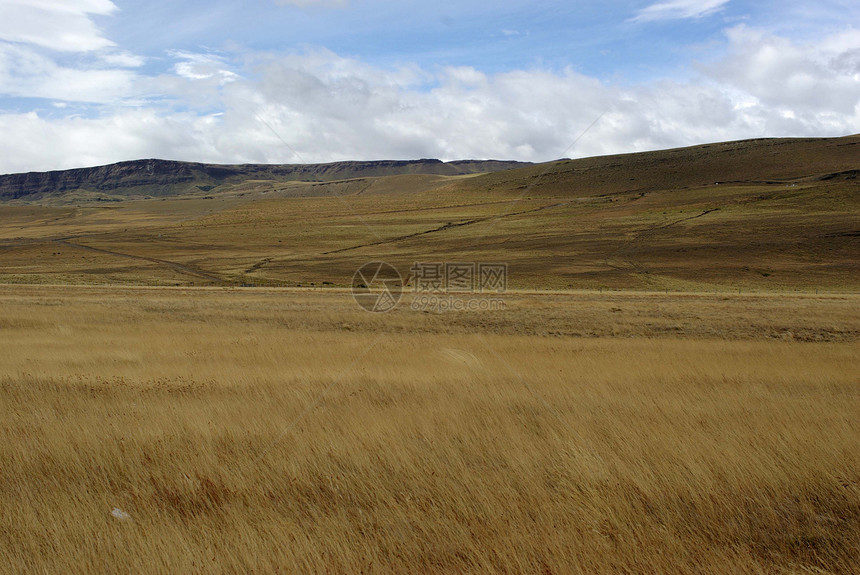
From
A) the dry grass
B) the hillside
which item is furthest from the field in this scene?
the hillside

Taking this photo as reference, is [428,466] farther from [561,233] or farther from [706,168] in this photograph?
[706,168]

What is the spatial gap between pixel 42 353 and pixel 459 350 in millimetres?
8824

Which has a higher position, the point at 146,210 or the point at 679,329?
the point at 146,210

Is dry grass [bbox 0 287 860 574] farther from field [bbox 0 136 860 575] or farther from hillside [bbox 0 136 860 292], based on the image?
hillside [bbox 0 136 860 292]

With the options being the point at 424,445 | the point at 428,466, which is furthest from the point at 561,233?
the point at 428,466

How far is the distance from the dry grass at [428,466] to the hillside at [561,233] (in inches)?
1344

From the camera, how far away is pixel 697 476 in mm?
5199

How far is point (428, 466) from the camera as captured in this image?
5.37 metres

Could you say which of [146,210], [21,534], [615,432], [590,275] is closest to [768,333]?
[615,432]

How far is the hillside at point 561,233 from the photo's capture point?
1908 inches

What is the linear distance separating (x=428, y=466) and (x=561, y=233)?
67.4 metres

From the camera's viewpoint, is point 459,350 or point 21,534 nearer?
point 21,534

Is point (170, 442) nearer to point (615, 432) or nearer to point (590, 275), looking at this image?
point (615, 432)

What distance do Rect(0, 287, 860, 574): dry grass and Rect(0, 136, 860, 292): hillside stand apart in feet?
112
